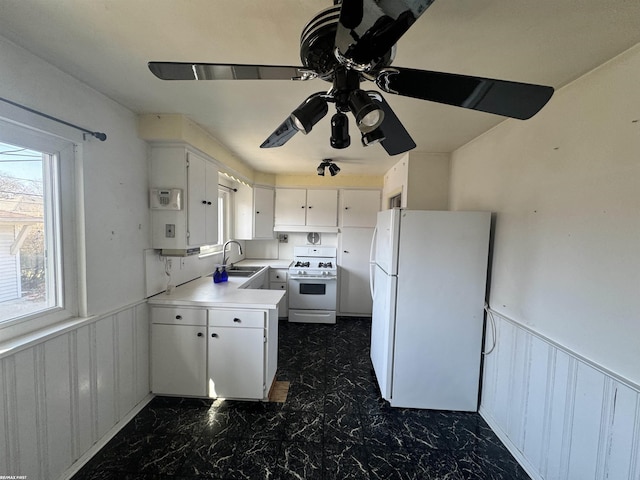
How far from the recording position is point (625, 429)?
1.07 m

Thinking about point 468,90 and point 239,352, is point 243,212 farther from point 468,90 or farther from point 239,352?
point 468,90

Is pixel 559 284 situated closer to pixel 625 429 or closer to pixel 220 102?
pixel 625 429

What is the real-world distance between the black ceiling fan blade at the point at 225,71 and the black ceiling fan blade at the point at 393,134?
33 cm

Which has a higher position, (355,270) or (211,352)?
(355,270)

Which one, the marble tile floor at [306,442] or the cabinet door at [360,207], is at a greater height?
the cabinet door at [360,207]

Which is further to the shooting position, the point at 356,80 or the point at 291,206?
the point at 291,206

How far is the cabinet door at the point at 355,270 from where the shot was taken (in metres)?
3.91

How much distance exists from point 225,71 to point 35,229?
4.65 ft

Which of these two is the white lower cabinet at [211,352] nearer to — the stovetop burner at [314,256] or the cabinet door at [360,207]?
the stovetop burner at [314,256]

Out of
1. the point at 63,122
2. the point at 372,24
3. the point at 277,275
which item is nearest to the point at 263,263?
the point at 277,275

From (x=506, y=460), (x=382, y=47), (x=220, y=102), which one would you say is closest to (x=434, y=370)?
(x=506, y=460)

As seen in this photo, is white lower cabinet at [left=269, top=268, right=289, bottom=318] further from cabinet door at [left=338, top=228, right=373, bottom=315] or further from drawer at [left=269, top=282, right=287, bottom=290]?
cabinet door at [left=338, top=228, right=373, bottom=315]

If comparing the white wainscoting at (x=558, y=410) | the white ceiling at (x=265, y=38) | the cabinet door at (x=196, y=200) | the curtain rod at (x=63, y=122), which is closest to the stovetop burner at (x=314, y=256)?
Answer: the cabinet door at (x=196, y=200)

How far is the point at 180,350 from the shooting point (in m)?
2.06
